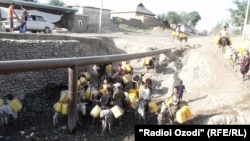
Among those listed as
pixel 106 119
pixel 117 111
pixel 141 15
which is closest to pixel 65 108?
pixel 106 119

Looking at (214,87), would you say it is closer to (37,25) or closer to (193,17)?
(37,25)

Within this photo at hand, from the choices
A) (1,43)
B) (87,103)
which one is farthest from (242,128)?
(1,43)

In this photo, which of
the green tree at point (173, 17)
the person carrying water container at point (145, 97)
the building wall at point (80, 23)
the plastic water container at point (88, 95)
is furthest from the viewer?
the green tree at point (173, 17)

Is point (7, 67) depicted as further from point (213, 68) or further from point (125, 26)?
point (125, 26)

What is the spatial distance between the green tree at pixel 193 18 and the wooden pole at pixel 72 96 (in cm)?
6705

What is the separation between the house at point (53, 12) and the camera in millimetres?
33862

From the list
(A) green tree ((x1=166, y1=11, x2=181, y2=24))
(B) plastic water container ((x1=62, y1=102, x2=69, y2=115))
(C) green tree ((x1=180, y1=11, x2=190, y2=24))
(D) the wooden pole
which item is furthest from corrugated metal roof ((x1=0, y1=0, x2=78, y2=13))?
(C) green tree ((x1=180, y1=11, x2=190, y2=24))

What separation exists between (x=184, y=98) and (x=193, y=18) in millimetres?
63350

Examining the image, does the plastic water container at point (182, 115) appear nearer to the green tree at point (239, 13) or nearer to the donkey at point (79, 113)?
the donkey at point (79, 113)

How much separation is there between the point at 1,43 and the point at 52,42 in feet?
9.93

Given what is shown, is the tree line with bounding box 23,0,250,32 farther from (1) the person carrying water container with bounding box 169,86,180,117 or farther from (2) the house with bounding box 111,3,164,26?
(1) the person carrying water container with bounding box 169,86,180,117

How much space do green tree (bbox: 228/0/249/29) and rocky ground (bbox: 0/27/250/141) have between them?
23.0m

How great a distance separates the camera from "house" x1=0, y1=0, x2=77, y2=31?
1333 inches

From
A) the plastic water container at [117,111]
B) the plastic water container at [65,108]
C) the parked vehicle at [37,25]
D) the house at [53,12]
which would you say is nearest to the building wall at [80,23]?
the house at [53,12]
